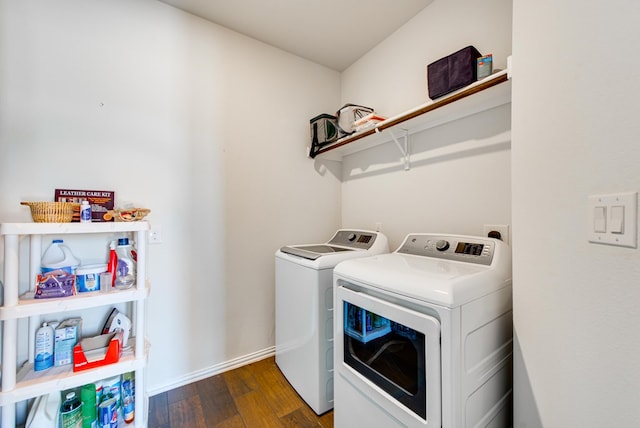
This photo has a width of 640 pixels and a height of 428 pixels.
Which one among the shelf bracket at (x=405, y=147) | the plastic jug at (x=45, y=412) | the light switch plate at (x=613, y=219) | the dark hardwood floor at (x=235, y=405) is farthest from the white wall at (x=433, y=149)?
the plastic jug at (x=45, y=412)

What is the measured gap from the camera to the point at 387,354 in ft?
3.43

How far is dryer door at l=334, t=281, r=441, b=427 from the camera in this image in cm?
86

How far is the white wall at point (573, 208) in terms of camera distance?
612 mm

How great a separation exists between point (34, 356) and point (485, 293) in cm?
213

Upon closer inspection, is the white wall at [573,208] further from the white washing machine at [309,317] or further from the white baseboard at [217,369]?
the white baseboard at [217,369]

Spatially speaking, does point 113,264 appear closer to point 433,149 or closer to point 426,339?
point 426,339

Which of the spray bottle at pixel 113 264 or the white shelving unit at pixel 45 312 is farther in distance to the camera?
the spray bottle at pixel 113 264

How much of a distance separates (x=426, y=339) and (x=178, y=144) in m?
1.86

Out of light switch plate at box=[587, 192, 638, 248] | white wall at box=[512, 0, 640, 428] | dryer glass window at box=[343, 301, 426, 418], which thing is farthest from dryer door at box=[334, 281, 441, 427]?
light switch plate at box=[587, 192, 638, 248]

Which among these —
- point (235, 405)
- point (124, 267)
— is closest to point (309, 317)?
point (235, 405)

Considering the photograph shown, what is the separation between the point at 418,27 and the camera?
1.81m

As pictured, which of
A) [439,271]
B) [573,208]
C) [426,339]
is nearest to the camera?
[573,208]

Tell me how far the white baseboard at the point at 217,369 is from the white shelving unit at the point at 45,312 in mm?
417

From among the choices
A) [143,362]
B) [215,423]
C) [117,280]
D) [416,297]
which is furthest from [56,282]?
[416,297]
